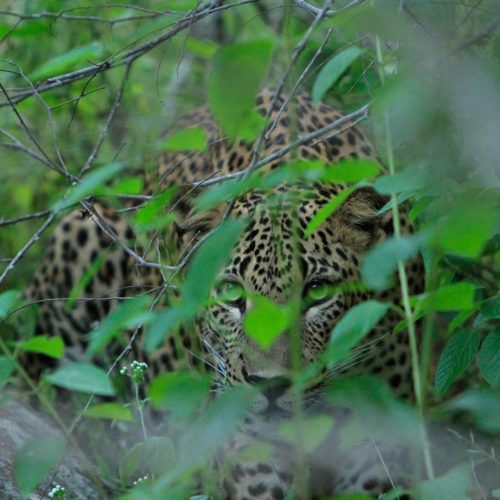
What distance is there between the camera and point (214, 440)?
108 cm

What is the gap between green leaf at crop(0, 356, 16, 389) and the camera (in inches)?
55.2

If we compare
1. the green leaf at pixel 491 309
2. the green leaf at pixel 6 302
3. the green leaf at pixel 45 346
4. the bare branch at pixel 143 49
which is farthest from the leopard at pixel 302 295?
the green leaf at pixel 45 346

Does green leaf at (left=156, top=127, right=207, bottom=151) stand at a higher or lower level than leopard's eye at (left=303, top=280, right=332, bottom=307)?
→ higher

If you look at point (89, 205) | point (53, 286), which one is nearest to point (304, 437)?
point (89, 205)

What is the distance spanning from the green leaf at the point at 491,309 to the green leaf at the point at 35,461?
4.15ft

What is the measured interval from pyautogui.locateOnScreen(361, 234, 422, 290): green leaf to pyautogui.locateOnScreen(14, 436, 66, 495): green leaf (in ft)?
2.10

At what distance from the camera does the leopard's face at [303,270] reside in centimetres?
268

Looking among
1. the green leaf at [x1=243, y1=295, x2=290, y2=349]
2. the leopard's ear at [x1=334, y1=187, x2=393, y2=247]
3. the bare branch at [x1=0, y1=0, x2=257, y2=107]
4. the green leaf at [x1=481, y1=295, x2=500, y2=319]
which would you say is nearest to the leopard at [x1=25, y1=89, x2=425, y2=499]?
the leopard's ear at [x1=334, y1=187, x2=393, y2=247]

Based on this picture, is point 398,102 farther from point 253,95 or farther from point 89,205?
point 89,205

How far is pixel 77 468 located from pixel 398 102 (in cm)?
226

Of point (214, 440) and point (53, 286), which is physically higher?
point (214, 440)

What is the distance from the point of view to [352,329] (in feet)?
3.85

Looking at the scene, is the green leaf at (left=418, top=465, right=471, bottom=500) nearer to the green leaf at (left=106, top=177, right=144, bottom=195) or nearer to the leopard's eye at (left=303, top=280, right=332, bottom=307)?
the green leaf at (left=106, top=177, right=144, bottom=195)

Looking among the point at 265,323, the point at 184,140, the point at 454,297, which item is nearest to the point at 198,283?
the point at 265,323
